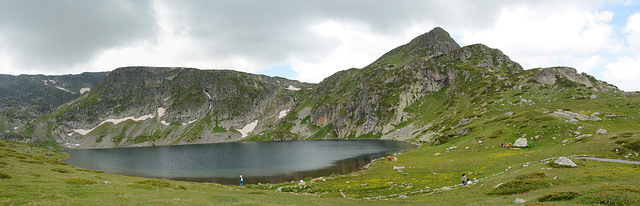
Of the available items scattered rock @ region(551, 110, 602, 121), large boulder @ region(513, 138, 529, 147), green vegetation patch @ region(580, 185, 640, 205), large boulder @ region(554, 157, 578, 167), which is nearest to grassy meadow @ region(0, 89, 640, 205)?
green vegetation patch @ region(580, 185, 640, 205)

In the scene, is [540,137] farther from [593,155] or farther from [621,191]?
[621,191]

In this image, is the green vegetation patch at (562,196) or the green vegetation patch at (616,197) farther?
the green vegetation patch at (562,196)

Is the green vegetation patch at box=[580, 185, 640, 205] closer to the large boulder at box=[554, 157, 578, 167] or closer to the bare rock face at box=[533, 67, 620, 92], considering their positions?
the large boulder at box=[554, 157, 578, 167]

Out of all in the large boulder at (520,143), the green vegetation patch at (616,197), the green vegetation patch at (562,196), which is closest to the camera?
the green vegetation patch at (616,197)

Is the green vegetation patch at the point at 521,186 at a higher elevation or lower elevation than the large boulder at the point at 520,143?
lower

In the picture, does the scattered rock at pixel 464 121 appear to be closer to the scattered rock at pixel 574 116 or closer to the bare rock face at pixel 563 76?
the scattered rock at pixel 574 116

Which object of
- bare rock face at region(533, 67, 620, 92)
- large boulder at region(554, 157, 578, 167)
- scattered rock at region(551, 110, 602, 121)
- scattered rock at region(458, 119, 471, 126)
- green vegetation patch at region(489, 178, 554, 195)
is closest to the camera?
green vegetation patch at region(489, 178, 554, 195)

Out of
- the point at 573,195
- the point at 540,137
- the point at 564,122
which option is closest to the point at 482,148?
the point at 540,137

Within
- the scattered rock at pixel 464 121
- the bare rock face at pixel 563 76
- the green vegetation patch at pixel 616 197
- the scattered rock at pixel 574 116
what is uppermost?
the bare rock face at pixel 563 76

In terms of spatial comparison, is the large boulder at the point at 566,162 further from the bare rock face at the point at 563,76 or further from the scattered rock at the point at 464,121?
the bare rock face at the point at 563,76

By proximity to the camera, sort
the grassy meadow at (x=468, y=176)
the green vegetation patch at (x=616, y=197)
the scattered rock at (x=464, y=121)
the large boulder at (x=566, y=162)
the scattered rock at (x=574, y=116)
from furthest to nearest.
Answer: the scattered rock at (x=464, y=121) < the scattered rock at (x=574, y=116) < the large boulder at (x=566, y=162) < the grassy meadow at (x=468, y=176) < the green vegetation patch at (x=616, y=197)

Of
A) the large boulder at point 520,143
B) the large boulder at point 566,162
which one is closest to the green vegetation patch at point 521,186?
the large boulder at point 566,162

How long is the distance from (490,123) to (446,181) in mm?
62394

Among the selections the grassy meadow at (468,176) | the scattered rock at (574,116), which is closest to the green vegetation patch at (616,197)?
the grassy meadow at (468,176)
